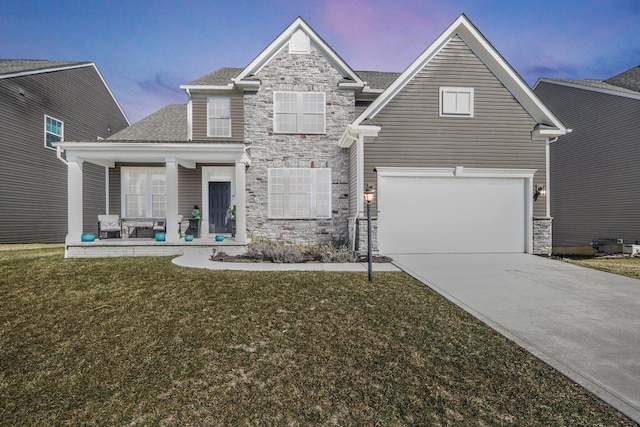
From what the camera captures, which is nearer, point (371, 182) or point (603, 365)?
point (603, 365)

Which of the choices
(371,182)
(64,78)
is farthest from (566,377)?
(64,78)

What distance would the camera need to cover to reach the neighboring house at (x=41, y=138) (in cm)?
1391

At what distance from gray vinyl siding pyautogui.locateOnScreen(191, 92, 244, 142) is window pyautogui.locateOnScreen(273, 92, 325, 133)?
1739mm

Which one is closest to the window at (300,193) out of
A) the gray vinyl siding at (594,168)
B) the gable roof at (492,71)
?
the gable roof at (492,71)

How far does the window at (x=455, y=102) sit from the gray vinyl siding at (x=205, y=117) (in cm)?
831

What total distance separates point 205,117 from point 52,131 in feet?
29.0

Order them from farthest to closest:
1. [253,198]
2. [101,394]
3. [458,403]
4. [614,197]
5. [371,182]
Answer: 1. [614,197]
2. [253,198]
3. [371,182]
4. [101,394]
5. [458,403]

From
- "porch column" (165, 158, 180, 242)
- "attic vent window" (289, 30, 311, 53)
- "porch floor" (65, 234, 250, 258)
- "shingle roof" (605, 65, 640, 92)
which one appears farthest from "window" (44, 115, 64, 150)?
"shingle roof" (605, 65, 640, 92)

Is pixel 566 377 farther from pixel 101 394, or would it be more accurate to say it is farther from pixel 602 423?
pixel 101 394

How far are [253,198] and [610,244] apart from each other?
50.4 feet

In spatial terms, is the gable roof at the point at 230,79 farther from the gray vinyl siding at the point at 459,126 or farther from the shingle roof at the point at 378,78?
the gray vinyl siding at the point at 459,126

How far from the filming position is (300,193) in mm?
13180

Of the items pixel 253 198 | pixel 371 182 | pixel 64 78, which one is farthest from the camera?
pixel 64 78

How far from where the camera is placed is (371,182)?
10.9 metres
